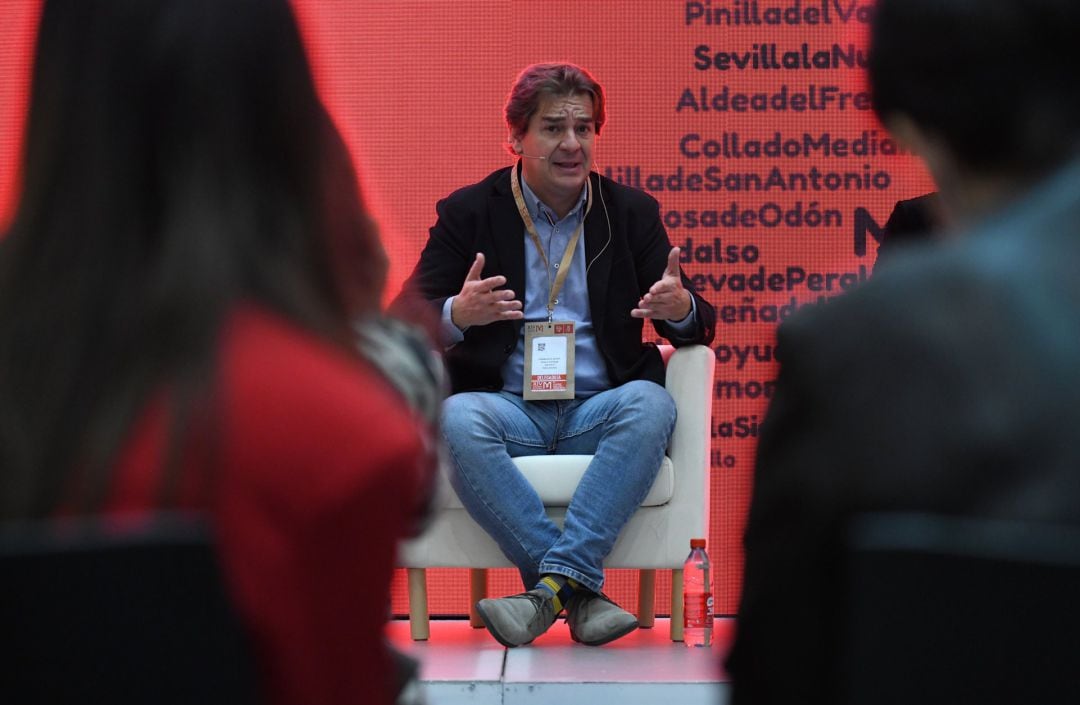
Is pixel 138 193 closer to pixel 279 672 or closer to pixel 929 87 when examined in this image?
pixel 279 672

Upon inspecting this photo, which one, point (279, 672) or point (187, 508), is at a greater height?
point (187, 508)

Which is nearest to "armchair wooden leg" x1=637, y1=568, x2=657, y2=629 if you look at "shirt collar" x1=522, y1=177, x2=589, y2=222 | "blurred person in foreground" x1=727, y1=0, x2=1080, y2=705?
"shirt collar" x1=522, y1=177, x2=589, y2=222

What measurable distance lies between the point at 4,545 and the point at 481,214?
2.76 metres

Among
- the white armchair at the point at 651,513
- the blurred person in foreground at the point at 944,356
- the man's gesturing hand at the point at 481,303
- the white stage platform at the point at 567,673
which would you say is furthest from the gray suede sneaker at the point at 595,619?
the blurred person in foreground at the point at 944,356

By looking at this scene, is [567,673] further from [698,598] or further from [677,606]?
[698,598]

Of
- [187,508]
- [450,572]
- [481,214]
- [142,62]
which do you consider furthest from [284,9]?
[450,572]

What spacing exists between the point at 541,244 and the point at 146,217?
262cm

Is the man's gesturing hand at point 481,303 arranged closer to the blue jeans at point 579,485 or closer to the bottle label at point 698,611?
the blue jeans at point 579,485

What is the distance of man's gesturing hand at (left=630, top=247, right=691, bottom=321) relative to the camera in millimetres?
3166

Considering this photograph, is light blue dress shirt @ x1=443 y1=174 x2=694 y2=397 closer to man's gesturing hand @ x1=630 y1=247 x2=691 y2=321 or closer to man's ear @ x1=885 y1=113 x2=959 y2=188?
man's gesturing hand @ x1=630 y1=247 x2=691 y2=321

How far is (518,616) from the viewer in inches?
116

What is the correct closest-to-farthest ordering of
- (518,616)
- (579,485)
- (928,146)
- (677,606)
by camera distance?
(928,146)
(518,616)
(579,485)
(677,606)

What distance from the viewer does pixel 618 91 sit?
435cm

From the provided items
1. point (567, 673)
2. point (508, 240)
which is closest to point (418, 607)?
point (567, 673)
